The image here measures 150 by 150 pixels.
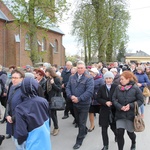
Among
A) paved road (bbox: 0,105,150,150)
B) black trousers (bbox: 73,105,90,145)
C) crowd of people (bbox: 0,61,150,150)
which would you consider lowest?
paved road (bbox: 0,105,150,150)

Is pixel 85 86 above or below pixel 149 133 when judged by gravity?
above

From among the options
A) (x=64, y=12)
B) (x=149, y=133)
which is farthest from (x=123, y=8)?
(x=149, y=133)

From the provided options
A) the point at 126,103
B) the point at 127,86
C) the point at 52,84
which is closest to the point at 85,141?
the point at 52,84

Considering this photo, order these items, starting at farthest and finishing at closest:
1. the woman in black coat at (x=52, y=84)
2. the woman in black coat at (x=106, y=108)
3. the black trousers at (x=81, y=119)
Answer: the woman in black coat at (x=52, y=84) → the black trousers at (x=81, y=119) → the woman in black coat at (x=106, y=108)

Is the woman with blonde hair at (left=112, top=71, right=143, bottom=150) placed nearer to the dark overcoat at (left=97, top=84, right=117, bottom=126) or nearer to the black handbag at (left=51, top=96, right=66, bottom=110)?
the dark overcoat at (left=97, top=84, right=117, bottom=126)

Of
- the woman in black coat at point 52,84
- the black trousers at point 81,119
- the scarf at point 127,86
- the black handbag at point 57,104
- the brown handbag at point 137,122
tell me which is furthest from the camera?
the woman in black coat at point 52,84

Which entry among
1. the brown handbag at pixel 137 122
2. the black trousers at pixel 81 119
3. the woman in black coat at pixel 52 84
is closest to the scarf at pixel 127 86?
the brown handbag at pixel 137 122

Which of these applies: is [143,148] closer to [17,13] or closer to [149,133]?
[149,133]

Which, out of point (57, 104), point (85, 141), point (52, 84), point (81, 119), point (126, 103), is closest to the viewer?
point (126, 103)

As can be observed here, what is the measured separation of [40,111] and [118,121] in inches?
76.8

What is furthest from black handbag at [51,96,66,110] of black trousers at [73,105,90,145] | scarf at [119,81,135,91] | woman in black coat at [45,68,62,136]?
scarf at [119,81,135,91]

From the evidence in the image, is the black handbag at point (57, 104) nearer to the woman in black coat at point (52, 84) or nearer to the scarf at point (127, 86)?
the woman in black coat at point (52, 84)

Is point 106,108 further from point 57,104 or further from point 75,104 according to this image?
point 57,104

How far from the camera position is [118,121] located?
4.26 metres
